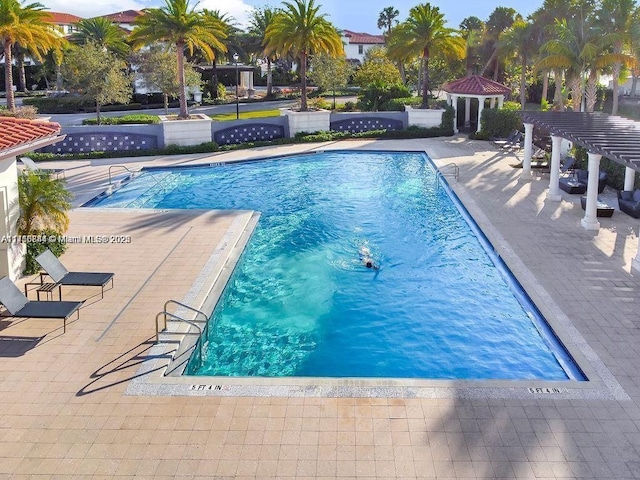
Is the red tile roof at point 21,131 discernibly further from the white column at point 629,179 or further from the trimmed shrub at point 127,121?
the trimmed shrub at point 127,121

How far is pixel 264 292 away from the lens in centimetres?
1373

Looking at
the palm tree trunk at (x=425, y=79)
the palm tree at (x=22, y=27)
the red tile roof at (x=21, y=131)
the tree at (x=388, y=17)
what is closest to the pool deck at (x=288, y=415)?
the red tile roof at (x=21, y=131)

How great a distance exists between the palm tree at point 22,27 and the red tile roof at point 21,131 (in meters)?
19.7

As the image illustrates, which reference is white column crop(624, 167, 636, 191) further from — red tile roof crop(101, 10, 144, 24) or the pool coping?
red tile roof crop(101, 10, 144, 24)

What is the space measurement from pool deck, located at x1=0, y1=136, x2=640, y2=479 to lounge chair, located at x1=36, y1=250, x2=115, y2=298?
367mm

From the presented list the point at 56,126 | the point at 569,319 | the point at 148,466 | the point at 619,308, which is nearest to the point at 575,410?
the point at 569,319

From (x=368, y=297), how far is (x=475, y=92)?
85.7ft

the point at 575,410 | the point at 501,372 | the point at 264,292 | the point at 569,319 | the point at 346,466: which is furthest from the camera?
the point at 264,292

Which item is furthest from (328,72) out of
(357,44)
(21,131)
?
(357,44)

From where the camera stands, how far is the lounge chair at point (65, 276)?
12031 mm

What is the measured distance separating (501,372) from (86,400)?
6703 millimetres

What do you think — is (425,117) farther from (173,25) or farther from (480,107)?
(173,25)

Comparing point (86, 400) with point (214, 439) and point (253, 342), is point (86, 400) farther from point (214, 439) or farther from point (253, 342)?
point (253, 342)

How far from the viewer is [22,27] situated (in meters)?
30.0
